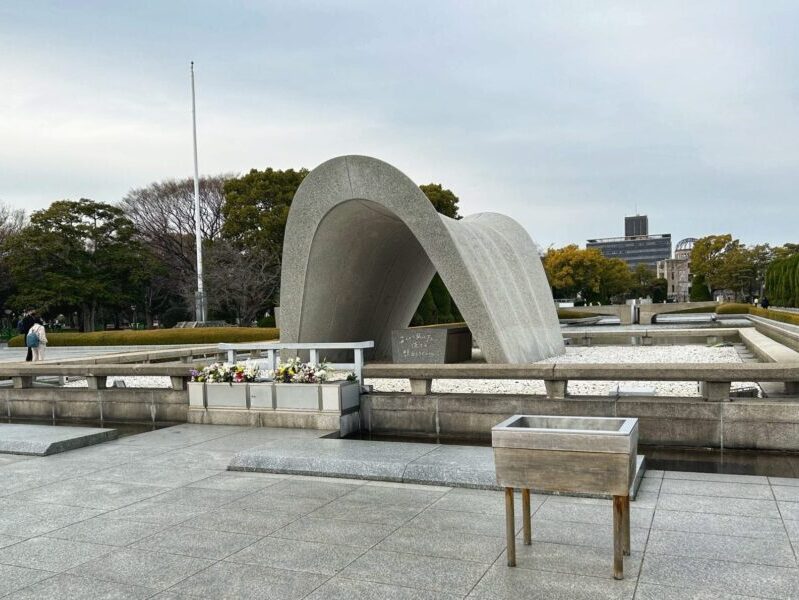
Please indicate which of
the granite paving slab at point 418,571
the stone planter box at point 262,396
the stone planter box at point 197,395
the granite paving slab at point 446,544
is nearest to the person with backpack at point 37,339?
the stone planter box at point 197,395

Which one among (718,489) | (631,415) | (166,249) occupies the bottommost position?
(718,489)

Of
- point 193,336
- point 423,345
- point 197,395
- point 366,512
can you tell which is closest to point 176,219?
point 193,336

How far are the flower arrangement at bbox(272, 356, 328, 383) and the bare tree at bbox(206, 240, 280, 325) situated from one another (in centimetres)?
2998

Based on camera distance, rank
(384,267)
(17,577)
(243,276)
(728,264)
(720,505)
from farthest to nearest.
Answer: (728,264) < (243,276) < (384,267) < (720,505) < (17,577)

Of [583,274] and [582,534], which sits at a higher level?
[583,274]

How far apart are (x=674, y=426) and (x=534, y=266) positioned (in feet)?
39.8

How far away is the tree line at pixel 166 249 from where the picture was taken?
1553 inches

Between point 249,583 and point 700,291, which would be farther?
point 700,291

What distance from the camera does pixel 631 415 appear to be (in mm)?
8039

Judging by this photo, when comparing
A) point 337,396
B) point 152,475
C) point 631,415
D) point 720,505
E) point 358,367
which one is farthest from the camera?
point 358,367

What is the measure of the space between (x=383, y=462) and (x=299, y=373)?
335 cm

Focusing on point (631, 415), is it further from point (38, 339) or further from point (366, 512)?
point (38, 339)

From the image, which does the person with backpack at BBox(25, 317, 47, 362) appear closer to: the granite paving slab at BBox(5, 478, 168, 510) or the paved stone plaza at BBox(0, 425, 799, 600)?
the paved stone plaza at BBox(0, 425, 799, 600)

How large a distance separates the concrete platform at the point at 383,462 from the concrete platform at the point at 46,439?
257cm
